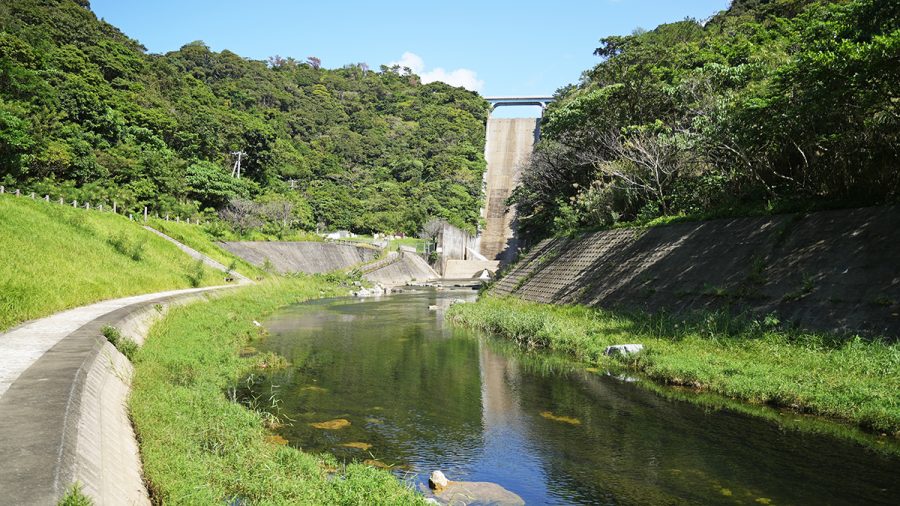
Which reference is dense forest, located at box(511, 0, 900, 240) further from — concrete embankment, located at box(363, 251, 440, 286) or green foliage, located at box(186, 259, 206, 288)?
green foliage, located at box(186, 259, 206, 288)

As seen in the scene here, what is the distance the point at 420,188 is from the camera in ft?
259

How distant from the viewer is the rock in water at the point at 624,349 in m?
14.5

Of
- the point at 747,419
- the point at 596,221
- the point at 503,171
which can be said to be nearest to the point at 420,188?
the point at 503,171

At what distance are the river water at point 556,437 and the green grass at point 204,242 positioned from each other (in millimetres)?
26175

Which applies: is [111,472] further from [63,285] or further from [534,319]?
[534,319]

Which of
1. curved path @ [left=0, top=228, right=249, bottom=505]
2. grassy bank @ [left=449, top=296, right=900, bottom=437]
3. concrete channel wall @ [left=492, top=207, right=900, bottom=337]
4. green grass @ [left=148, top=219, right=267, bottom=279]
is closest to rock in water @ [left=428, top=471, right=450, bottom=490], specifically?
curved path @ [left=0, top=228, right=249, bottom=505]

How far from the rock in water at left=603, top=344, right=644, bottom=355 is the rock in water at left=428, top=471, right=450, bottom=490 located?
8606mm

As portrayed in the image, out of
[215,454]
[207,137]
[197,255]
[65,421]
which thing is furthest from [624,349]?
[207,137]

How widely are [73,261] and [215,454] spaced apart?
17044mm

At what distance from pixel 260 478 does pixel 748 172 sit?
20367mm

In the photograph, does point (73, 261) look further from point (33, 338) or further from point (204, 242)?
point (204, 242)

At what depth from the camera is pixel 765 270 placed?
15.4m

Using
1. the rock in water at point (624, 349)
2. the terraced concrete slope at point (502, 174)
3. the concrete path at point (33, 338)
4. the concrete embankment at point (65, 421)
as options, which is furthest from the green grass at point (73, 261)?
the terraced concrete slope at point (502, 174)

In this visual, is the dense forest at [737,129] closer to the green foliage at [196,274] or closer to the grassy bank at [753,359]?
the grassy bank at [753,359]
